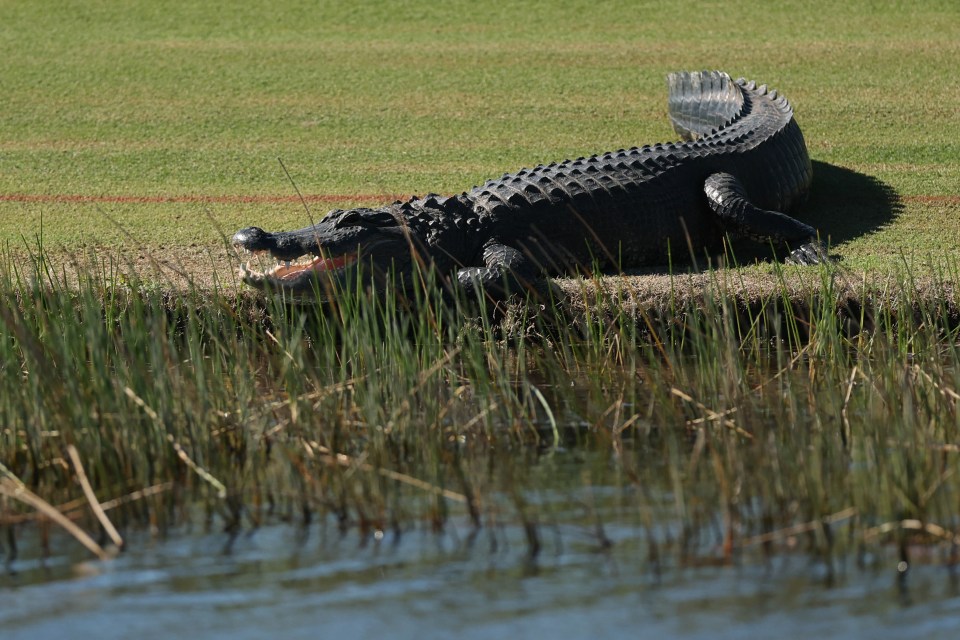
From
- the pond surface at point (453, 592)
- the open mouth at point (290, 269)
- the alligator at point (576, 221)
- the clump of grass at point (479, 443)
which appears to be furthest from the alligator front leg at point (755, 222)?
the pond surface at point (453, 592)

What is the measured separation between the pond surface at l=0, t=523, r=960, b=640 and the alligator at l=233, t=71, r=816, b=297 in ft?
8.21

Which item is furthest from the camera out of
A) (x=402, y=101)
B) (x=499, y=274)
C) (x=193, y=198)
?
(x=402, y=101)

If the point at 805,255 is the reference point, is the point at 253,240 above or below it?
above

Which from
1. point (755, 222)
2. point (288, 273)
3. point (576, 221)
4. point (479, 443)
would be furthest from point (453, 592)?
point (755, 222)

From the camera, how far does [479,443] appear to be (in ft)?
16.1

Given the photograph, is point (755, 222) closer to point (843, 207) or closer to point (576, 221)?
point (576, 221)

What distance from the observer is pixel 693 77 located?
36.7 ft

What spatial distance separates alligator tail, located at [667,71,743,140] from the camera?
34.9ft

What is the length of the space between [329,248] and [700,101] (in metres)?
4.83

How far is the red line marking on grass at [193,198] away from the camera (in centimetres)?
952

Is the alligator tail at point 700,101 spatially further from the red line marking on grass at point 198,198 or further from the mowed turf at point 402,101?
the red line marking on grass at point 198,198

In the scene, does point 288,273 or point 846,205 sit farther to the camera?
point 846,205

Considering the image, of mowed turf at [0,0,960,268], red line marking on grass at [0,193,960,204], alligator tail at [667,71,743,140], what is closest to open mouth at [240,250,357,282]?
mowed turf at [0,0,960,268]

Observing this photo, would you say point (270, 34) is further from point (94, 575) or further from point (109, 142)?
point (94, 575)
